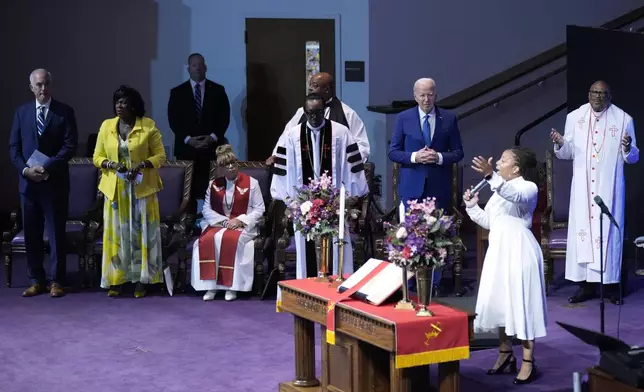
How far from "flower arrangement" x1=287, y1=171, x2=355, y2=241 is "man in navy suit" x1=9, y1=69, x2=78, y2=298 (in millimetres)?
3276

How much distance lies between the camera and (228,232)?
8562mm

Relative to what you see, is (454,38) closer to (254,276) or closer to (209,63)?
(209,63)

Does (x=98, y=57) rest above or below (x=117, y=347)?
above

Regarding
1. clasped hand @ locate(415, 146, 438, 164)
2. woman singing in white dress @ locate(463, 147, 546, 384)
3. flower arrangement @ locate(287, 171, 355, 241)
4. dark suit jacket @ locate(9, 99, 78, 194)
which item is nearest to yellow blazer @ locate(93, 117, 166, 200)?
dark suit jacket @ locate(9, 99, 78, 194)

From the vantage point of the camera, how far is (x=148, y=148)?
856 centimetres

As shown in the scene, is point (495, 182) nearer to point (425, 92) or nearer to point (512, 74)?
point (425, 92)

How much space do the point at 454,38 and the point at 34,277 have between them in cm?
555

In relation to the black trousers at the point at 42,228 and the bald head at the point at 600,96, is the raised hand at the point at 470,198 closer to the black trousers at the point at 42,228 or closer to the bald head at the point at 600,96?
the bald head at the point at 600,96

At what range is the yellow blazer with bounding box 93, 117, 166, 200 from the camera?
8445mm

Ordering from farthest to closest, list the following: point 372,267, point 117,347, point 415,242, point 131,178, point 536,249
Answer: point 131,178, point 117,347, point 536,249, point 372,267, point 415,242

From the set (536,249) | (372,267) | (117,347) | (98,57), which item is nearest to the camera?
(372,267)

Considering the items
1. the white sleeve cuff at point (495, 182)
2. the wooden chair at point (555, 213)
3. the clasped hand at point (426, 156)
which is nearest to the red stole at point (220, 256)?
the clasped hand at point (426, 156)

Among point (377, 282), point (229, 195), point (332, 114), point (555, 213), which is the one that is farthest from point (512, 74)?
point (377, 282)

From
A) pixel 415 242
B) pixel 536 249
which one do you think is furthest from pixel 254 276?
pixel 415 242
